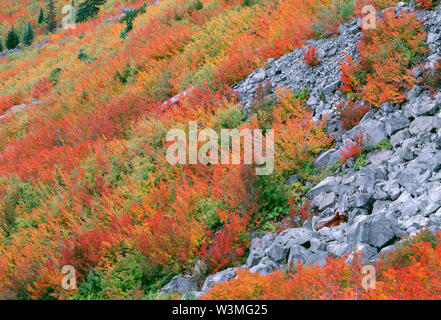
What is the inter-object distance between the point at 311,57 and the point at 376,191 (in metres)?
3.99

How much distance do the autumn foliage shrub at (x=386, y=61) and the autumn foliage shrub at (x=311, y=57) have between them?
726 millimetres

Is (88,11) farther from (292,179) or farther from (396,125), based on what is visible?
(396,125)

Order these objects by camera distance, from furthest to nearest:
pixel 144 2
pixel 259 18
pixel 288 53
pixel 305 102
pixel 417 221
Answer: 1. pixel 144 2
2. pixel 259 18
3. pixel 288 53
4. pixel 305 102
5. pixel 417 221

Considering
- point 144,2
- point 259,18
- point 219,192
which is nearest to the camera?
point 219,192

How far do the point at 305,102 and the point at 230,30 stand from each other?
5212 millimetres

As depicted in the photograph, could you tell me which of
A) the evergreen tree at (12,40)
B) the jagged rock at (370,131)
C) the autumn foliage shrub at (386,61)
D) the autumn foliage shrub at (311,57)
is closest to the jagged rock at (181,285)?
the jagged rock at (370,131)

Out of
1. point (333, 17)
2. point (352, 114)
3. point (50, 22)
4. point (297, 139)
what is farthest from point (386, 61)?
point (50, 22)

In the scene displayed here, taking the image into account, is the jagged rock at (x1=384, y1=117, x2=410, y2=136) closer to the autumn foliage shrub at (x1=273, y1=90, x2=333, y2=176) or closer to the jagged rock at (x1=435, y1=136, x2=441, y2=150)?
the jagged rock at (x1=435, y1=136, x2=441, y2=150)

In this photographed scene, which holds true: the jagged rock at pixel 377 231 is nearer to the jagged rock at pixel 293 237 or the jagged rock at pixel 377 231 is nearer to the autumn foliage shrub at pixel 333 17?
the jagged rock at pixel 293 237

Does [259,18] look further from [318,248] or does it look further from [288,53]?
[318,248]

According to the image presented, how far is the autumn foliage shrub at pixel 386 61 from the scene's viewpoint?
21.1 ft

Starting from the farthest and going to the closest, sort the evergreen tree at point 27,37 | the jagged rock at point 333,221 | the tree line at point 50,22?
the evergreen tree at point 27,37
the tree line at point 50,22
the jagged rock at point 333,221

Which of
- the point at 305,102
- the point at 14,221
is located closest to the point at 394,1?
the point at 305,102
